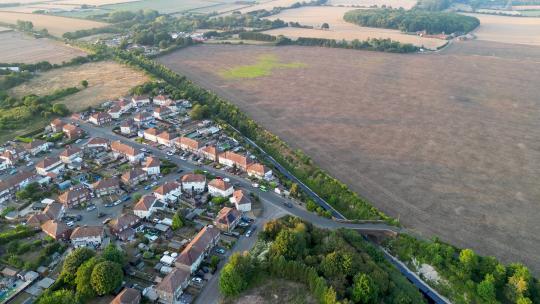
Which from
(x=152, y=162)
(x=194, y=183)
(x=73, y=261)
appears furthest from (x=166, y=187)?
(x=73, y=261)

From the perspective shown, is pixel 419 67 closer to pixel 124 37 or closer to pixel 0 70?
pixel 124 37

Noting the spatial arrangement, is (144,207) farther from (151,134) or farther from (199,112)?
(199,112)

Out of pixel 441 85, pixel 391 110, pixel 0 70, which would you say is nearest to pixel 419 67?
pixel 441 85

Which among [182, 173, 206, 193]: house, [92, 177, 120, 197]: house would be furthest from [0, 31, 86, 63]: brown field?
[182, 173, 206, 193]: house

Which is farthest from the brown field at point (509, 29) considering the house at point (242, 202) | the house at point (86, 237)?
the house at point (86, 237)

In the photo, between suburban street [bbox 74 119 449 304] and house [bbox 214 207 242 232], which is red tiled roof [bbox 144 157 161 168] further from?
house [bbox 214 207 242 232]

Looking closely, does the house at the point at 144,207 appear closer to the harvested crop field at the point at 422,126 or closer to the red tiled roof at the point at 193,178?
the red tiled roof at the point at 193,178
